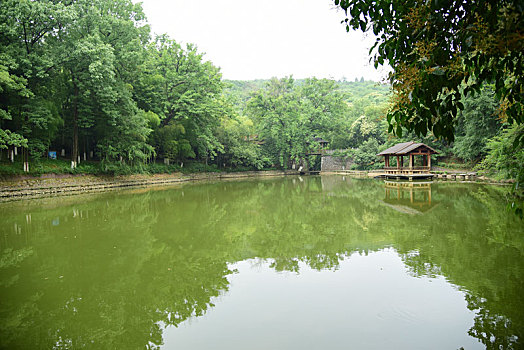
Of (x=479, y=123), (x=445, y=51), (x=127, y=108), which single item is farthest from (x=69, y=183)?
(x=479, y=123)

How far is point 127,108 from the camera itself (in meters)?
18.0

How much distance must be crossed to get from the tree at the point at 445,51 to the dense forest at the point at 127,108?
284cm

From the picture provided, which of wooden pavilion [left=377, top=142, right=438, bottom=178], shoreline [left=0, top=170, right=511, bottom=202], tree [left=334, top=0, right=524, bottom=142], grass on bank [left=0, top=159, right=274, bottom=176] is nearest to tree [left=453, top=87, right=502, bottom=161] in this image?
wooden pavilion [left=377, top=142, right=438, bottom=178]

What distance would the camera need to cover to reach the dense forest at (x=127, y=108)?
45.5 ft

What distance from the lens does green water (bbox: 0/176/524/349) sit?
2920mm

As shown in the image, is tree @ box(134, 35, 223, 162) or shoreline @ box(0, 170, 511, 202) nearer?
shoreline @ box(0, 170, 511, 202)

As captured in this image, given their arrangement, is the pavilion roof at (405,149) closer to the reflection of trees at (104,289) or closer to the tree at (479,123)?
the tree at (479,123)

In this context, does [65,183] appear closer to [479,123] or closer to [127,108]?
[127,108]

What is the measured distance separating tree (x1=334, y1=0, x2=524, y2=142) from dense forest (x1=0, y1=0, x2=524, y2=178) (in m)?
2.84

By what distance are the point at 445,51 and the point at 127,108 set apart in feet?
59.9

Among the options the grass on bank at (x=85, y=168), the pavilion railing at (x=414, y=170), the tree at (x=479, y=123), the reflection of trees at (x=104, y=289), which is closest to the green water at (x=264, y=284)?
the reflection of trees at (x=104, y=289)

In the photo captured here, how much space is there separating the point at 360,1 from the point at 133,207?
988 centimetres

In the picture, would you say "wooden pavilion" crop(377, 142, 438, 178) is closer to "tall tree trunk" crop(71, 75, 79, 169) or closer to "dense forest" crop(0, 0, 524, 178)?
"dense forest" crop(0, 0, 524, 178)

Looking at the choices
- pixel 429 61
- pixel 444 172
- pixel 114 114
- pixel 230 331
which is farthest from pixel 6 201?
pixel 444 172
